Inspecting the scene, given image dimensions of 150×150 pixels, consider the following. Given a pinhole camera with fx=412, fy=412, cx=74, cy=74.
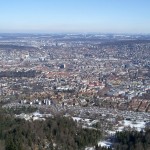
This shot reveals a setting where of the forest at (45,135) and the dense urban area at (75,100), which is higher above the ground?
the forest at (45,135)

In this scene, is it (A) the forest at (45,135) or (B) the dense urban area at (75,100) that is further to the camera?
(B) the dense urban area at (75,100)

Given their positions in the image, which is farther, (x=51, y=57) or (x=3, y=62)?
(x=51, y=57)

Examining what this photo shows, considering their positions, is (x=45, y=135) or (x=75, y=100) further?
(x=75, y=100)

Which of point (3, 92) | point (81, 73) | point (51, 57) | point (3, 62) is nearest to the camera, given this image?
point (3, 92)

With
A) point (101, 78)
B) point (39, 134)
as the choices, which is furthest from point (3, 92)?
point (39, 134)

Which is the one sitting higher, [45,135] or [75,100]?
[45,135]

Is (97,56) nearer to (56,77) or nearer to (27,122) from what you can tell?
(56,77)

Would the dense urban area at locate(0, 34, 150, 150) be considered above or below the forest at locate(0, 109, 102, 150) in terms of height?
below

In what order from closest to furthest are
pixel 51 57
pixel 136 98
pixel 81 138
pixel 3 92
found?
pixel 81 138 → pixel 136 98 → pixel 3 92 → pixel 51 57
